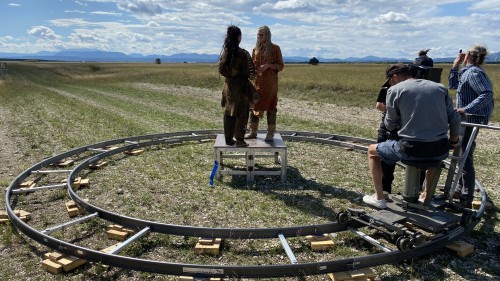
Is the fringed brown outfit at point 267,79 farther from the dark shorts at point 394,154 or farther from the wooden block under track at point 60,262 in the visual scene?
the wooden block under track at point 60,262

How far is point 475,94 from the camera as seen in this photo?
20.7 feet

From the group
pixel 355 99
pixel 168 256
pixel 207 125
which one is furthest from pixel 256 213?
pixel 355 99

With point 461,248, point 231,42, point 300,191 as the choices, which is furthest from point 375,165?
point 231,42

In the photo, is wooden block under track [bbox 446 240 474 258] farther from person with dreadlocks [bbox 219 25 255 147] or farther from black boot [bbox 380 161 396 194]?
person with dreadlocks [bbox 219 25 255 147]

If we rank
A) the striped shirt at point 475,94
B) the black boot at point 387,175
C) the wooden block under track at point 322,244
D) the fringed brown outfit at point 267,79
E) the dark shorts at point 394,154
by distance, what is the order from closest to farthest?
1. the dark shorts at point 394,154
2. the wooden block under track at point 322,244
3. the striped shirt at point 475,94
4. the black boot at point 387,175
5. the fringed brown outfit at point 267,79

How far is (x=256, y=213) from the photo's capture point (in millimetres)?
6762

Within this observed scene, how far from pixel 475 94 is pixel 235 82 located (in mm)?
4197

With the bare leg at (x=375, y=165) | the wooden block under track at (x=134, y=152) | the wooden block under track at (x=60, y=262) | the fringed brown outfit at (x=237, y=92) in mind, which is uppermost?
the fringed brown outfit at (x=237, y=92)

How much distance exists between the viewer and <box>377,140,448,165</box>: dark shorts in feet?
16.8

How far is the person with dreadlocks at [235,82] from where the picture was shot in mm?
7617

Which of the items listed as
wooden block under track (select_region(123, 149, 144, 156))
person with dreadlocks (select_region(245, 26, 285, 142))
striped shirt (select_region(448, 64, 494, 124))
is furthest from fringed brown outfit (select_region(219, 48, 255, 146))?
striped shirt (select_region(448, 64, 494, 124))

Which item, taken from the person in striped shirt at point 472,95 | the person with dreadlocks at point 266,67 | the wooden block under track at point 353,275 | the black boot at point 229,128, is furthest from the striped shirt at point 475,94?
the black boot at point 229,128

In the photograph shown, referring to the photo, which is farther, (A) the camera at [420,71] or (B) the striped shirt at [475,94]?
(B) the striped shirt at [475,94]

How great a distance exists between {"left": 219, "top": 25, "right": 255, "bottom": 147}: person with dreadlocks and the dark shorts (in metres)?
3.27
